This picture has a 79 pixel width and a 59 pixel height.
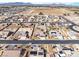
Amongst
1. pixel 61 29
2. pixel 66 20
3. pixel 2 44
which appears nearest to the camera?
pixel 2 44

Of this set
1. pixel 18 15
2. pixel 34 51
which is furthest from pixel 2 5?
pixel 34 51

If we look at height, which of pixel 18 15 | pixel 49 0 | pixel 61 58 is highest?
pixel 49 0

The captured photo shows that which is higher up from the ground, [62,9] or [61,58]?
[62,9]

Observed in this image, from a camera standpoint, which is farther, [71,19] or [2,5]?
[2,5]

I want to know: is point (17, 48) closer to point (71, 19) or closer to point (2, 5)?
point (71, 19)

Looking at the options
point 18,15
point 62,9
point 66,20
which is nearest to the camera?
point 66,20

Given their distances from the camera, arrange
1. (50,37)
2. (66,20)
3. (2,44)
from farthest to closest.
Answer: (66,20) < (50,37) < (2,44)

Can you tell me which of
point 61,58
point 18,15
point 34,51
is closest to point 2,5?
point 18,15

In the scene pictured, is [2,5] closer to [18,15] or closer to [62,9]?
[18,15]

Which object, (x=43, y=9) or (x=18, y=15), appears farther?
(x=43, y=9)
